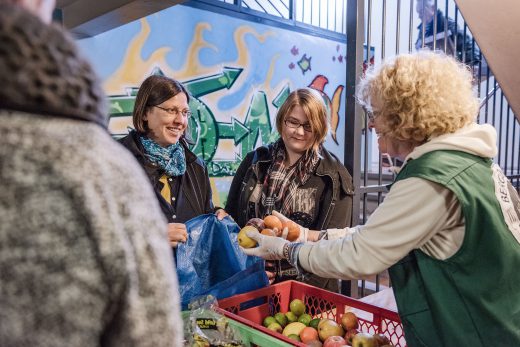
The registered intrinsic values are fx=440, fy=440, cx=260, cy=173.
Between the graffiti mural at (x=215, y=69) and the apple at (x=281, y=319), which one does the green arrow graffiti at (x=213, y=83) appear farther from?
the apple at (x=281, y=319)

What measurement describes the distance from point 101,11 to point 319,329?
80.2 inches

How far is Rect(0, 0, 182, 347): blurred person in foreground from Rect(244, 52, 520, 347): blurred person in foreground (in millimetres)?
836

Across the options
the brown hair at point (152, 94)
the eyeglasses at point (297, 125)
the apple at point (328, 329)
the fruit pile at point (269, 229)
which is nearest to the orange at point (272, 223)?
the fruit pile at point (269, 229)

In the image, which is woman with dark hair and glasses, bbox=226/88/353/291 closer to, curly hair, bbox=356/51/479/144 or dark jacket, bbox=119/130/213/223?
dark jacket, bbox=119/130/213/223

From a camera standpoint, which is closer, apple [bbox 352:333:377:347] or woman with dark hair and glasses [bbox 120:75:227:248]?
apple [bbox 352:333:377:347]

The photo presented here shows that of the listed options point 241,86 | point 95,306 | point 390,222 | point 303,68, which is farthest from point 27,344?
point 303,68

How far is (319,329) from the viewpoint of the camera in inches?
60.3

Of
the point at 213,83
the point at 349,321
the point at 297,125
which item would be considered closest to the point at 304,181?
the point at 297,125

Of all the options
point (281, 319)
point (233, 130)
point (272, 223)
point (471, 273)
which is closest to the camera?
point (471, 273)

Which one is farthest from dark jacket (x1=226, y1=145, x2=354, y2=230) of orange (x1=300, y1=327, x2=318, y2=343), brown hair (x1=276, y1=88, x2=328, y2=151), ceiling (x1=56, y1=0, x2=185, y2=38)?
ceiling (x1=56, y1=0, x2=185, y2=38)

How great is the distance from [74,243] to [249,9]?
455cm

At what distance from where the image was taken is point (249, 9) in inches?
183

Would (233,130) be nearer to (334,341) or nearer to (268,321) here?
(268,321)

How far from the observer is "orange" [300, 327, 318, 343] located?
1.48 m
